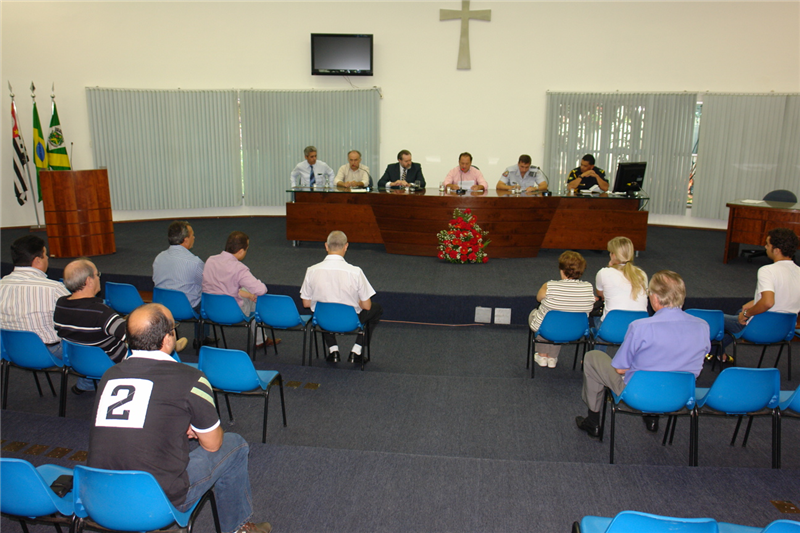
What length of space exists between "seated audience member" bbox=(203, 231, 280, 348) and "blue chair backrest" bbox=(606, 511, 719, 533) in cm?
332

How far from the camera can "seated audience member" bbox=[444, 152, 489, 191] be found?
7.93 meters

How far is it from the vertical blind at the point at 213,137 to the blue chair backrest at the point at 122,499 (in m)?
8.97

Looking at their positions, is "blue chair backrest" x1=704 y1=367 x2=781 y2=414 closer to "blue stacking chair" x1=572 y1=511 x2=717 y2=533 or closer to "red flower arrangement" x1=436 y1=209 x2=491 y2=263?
"blue stacking chair" x1=572 y1=511 x2=717 y2=533

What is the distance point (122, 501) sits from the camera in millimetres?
1917

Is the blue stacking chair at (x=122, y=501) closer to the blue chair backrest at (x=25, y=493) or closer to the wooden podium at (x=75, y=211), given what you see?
the blue chair backrest at (x=25, y=493)

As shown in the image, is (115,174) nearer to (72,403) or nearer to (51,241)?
(51,241)

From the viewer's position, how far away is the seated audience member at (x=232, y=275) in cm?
453

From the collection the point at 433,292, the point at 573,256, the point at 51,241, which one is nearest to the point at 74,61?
the point at 51,241

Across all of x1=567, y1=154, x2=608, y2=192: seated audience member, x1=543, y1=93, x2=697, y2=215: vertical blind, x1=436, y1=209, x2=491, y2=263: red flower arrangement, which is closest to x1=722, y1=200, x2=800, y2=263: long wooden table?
x1=567, y1=154, x2=608, y2=192: seated audience member

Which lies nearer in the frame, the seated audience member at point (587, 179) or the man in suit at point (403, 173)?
the seated audience member at point (587, 179)

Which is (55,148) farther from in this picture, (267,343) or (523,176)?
(523,176)

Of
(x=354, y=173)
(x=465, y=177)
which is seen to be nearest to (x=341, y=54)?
(x=354, y=173)

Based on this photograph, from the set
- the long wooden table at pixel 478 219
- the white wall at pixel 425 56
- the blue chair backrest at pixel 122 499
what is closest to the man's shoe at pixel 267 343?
the long wooden table at pixel 478 219

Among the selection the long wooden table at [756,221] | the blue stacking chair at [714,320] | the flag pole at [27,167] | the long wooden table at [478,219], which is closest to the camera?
the blue stacking chair at [714,320]
